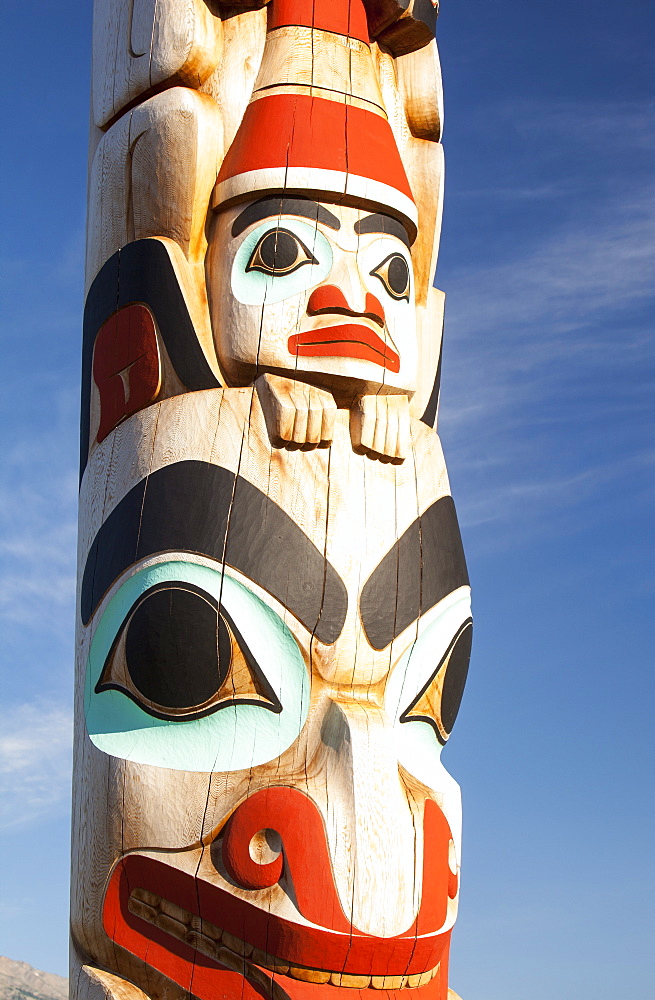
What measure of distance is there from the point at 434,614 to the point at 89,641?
126 cm

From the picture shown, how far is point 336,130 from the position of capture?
4.52 metres

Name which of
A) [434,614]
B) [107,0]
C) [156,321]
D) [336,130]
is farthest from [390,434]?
[107,0]

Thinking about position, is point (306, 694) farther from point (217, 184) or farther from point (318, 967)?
point (217, 184)

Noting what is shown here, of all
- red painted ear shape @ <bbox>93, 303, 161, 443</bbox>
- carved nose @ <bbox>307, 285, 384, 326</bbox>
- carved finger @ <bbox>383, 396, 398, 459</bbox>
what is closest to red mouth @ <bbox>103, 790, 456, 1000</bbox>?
carved finger @ <bbox>383, 396, 398, 459</bbox>

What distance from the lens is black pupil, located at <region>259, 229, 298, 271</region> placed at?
428 centimetres

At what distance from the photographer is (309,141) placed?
4.45m

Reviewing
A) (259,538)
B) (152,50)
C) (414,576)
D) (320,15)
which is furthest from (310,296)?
(320,15)

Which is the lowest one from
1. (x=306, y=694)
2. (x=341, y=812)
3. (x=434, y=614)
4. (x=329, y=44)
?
(x=341, y=812)

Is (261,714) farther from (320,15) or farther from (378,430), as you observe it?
(320,15)

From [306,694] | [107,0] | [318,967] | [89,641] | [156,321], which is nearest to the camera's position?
[318,967]

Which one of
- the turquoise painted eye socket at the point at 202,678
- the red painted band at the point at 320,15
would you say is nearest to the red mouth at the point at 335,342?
the turquoise painted eye socket at the point at 202,678

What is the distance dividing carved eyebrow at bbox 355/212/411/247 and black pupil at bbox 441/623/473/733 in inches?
62.8

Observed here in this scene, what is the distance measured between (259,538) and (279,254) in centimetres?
114

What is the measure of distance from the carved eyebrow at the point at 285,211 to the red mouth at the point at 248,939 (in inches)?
89.2
